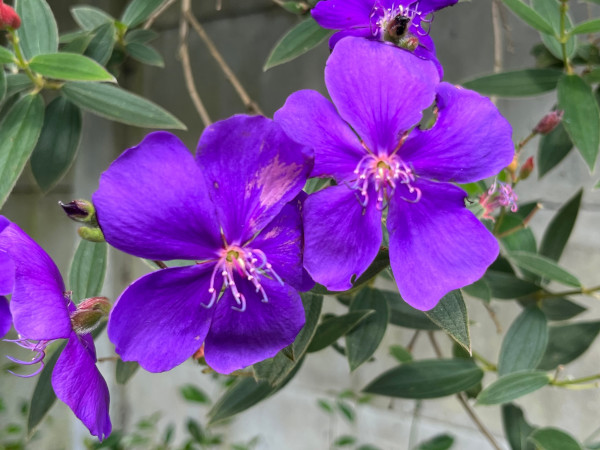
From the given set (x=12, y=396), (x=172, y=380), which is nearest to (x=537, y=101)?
(x=172, y=380)

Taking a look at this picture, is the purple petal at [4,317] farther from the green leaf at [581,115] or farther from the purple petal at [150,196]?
the green leaf at [581,115]

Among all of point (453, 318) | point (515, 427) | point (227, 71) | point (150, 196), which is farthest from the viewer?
point (227, 71)

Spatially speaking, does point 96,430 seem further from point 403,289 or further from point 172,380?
point 172,380

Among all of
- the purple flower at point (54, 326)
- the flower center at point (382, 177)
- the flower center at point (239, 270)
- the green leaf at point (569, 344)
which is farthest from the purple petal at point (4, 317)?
the green leaf at point (569, 344)

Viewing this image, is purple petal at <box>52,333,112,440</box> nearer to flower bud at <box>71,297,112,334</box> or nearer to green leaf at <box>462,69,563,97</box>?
flower bud at <box>71,297,112,334</box>

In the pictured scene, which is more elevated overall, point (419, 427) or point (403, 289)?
point (403, 289)

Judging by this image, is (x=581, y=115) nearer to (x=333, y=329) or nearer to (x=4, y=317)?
(x=333, y=329)

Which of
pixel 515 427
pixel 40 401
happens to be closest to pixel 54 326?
pixel 40 401

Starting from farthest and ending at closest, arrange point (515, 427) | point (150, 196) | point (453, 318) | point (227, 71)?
point (227, 71) → point (515, 427) → point (453, 318) → point (150, 196)
